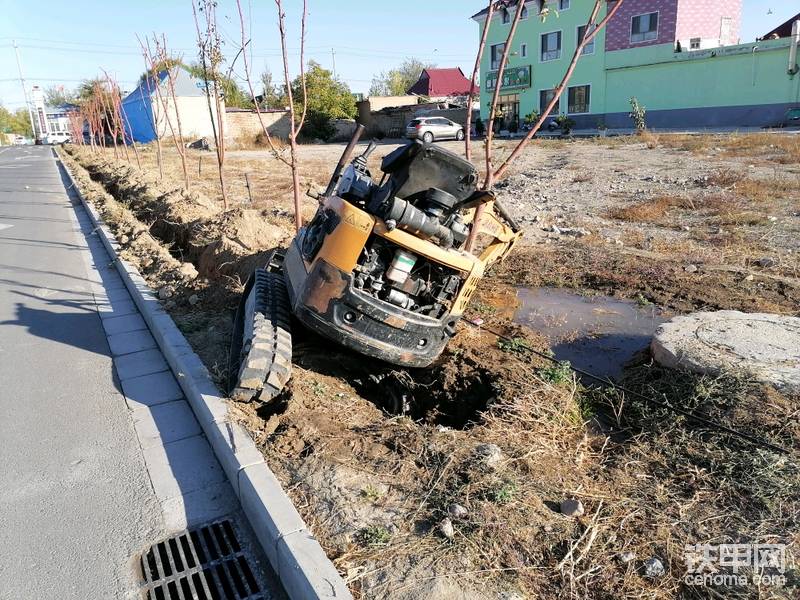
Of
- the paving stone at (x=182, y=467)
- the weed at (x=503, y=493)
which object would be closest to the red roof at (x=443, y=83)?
the paving stone at (x=182, y=467)

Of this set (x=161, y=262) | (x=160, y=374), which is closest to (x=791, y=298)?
(x=160, y=374)

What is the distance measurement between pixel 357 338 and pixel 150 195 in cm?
1224

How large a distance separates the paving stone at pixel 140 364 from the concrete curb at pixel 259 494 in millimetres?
117

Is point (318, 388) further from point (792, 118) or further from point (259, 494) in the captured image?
point (792, 118)

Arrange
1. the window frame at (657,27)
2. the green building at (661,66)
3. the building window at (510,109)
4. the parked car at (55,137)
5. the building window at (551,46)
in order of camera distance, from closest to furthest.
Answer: the green building at (661,66) → the window frame at (657,27) → the building window at (551,46) → the building window at (510,109) → the parked car at (55,137)

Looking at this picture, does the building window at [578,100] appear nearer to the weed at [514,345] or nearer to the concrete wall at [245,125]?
the concrete wall at [245,125]

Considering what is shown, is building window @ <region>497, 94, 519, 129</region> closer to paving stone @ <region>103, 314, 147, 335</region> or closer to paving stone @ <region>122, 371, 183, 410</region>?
paving stone @ <region>103, 314, 147, 335</region>

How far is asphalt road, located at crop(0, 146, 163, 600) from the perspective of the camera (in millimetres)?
3084

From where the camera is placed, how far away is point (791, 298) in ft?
21.8

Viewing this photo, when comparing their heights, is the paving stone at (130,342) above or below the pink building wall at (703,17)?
below

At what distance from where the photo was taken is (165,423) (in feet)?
14.8

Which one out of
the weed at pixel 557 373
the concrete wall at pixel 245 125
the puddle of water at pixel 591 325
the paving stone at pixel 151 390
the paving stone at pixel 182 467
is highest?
the concrete wall at pixel 245 125

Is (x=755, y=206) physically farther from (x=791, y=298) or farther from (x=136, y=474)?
(x=136, y=474)

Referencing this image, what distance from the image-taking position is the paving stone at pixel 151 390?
4848mm
